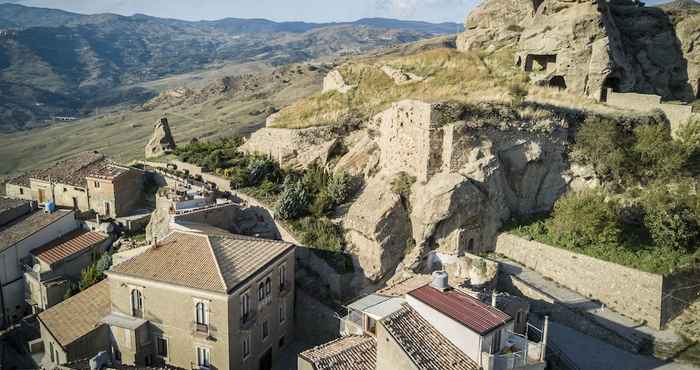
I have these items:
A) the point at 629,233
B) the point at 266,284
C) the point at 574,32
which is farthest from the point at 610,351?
the point at 574,32

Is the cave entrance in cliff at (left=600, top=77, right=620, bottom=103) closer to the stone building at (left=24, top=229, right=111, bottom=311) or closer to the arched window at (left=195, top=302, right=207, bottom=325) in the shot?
the arched window at (left=195, top=302, right=207, bottom=325)

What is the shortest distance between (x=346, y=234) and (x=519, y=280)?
745cm

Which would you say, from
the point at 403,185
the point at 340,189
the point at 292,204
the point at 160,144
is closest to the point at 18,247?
the point at 160,144

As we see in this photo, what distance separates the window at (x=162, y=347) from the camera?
19938 millimetres

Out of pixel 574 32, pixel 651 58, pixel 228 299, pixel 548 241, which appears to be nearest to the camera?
pixel 228 299

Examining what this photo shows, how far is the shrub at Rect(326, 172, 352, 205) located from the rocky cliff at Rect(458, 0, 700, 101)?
11.3 metres

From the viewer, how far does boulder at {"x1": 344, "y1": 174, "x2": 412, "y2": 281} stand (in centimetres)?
2277

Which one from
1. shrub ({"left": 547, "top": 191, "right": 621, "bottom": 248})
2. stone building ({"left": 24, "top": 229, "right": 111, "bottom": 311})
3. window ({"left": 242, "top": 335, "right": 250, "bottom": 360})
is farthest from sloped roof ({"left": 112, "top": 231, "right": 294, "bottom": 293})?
shrub ({"left": 547, "top": 191, "right": 621, "bottom": 248})

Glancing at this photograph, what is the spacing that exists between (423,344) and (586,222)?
33.5 ft

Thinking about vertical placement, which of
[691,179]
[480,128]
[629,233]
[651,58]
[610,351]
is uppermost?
[651,58]

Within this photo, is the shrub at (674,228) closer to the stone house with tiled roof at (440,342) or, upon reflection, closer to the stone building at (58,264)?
the stone house with tiled roof at (440,342)

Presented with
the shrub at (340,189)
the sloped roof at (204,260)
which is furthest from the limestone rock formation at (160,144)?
the sloped roof at (204,260)

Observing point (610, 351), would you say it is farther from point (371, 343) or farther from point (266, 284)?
point (266, 284)

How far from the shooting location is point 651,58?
101ft
